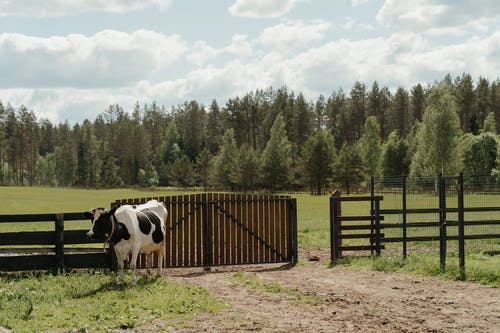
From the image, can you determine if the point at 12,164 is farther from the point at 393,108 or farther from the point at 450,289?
the point at 450,289

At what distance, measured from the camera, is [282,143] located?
96.6 meters

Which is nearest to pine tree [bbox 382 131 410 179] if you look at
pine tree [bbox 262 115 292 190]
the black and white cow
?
pine tree [bbox 262 115 292 190]

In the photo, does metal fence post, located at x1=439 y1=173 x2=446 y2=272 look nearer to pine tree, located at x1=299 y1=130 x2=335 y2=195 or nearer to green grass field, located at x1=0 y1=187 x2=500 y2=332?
green grass field, located at x1=0 y1=187 x2=500 y2=332

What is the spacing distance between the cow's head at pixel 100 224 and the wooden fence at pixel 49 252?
1275 mm

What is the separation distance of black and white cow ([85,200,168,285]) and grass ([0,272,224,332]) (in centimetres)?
76

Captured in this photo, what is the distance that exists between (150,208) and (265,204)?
3879 mm

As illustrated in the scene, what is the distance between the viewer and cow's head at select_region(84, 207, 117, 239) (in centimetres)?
1375

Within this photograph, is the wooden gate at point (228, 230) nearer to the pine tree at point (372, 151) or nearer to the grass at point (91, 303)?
the grass at point (91, 303)

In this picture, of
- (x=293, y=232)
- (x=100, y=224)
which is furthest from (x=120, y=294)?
(x=293, y=232)

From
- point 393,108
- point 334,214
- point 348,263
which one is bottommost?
point 348,263

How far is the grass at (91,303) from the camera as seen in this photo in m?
9.97

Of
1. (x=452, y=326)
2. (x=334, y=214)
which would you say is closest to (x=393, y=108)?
(x=334, y=214)

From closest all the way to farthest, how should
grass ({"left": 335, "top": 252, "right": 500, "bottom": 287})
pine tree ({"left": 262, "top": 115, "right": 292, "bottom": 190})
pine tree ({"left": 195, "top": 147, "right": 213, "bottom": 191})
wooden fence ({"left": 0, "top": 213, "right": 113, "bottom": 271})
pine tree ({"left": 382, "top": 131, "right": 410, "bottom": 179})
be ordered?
1. grass ({"left": 335, "top": 252, "right": 500, "bottom": 287})
2. wooden fence ({"left": 0, "top": 213, "right": 113, "bottom": 271})
3. pine tree ({"left": 262, "top": 115, "right": 292, "bottom": 190})
4. pine tree ({"left": 382, "top": 131, "right": 410, "bottom": 179})
5. pine tree ({"left": 195, "top": 147, "right": 213, "bottom": 191})

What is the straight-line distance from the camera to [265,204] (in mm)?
17844
